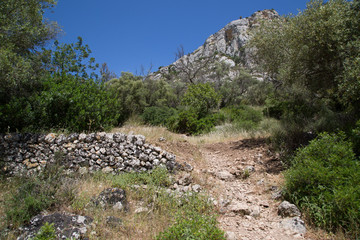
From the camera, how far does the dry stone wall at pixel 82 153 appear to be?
5.49 meters

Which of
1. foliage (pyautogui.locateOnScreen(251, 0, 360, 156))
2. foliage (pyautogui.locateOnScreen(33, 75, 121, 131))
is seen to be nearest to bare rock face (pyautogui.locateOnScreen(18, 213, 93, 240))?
foliage (pyautogui.locateOnScreen(33, 75, 121, 131))

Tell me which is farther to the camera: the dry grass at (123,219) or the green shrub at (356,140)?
the green shrub at (356,140)

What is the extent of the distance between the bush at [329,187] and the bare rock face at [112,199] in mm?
3463

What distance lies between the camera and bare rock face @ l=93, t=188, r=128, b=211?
4102 millimetres

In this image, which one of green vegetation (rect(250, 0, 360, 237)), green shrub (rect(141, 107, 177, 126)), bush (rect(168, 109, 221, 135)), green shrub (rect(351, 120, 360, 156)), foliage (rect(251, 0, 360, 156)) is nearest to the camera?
green vegetation (rect(250, 0, 360, 237))

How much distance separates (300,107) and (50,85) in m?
12.4

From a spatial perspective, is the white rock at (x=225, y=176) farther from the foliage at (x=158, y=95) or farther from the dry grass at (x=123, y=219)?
the foliage at (x=158, y=95)

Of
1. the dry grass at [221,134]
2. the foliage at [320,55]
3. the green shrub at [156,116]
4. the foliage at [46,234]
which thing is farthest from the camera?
the green shrub at [156,116]

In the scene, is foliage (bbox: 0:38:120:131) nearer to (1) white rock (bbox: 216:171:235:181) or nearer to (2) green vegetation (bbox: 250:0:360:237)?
(1) white rock (bbox: 216:171:235:181)

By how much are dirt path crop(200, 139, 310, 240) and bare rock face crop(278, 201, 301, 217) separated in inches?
4.9

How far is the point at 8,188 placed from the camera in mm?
4594

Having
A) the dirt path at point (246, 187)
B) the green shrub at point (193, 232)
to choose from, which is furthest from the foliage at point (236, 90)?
the green shrub at point (193, 232)

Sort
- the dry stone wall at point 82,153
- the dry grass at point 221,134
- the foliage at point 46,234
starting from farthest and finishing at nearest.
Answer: the dry grass at point 221,134 → the dry stone wall at point 82,153 → the foliage at point 46,234

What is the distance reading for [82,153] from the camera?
608 cm
